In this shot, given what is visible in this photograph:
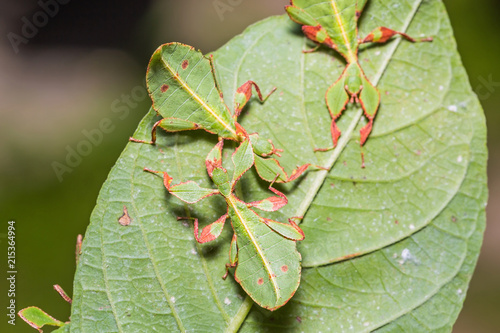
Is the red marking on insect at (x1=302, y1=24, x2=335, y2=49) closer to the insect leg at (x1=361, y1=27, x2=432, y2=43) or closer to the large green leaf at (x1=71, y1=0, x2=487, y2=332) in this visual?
the large green leaf at (x1=71, y1=0, x2=487, y2=332)

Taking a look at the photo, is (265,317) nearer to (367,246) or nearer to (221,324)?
(221,324)

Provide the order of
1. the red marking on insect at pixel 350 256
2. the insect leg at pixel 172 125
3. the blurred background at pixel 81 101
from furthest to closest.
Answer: the blurred background at pixel 81 101
the red marking on insect at pixel 350 256
the insect leg at pixel 172 125

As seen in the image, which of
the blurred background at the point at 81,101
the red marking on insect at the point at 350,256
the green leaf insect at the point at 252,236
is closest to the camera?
the green leaf insect at the point at 252,236

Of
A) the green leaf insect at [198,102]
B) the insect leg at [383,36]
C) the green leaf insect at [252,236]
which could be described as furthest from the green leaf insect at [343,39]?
the green leaf insect at [252,236]

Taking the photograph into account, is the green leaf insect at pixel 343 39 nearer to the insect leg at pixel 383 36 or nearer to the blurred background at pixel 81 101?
the insect leg at pixel 383 36

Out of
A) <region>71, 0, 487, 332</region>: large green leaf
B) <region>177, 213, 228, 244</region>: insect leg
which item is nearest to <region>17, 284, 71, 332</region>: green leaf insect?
<region>71, 0, 487, 332</region>: large green leaf

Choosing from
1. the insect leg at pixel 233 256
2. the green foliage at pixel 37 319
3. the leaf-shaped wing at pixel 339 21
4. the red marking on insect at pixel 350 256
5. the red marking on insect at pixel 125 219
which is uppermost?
the leaf-shaped wing at pixel 339 21

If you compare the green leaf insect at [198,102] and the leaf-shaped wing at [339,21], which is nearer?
the green leaf insect at [198,102]
